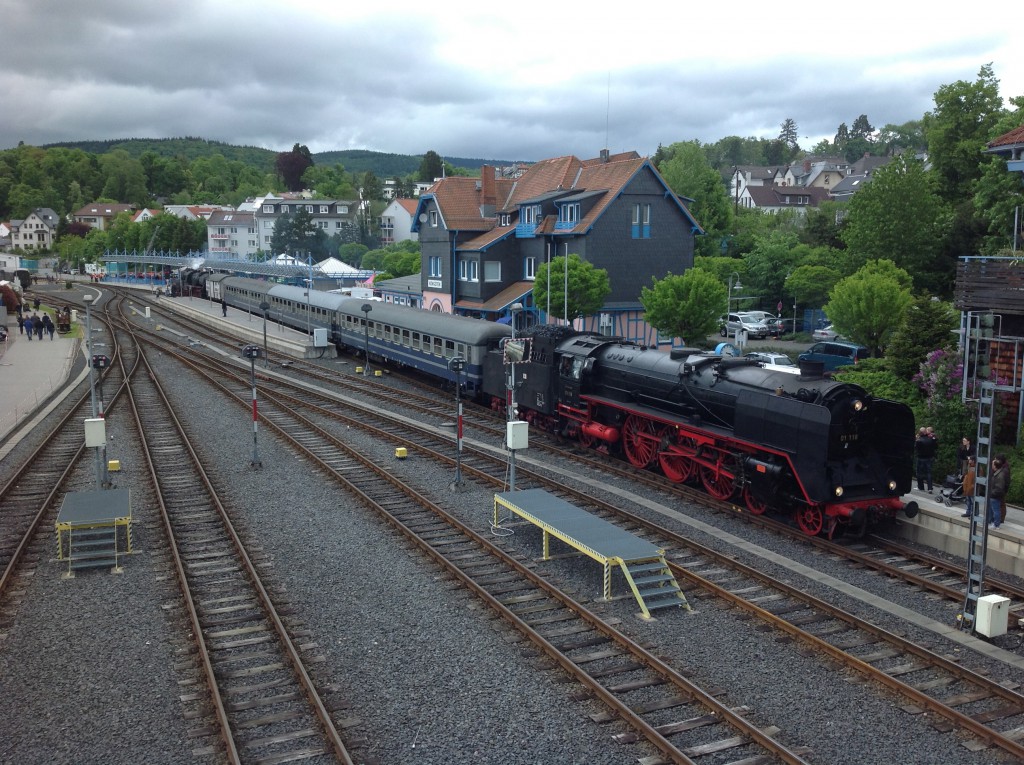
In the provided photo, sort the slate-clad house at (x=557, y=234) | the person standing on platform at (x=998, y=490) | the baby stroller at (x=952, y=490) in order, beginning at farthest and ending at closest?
the slate-clad house at (x=557, y=234)
the baby stroller at (x=952, y=490)
the person standing on platform at (x=998, y=490)

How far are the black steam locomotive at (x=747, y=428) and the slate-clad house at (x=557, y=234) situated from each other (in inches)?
712

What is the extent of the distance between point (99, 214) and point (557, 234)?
15065 cm

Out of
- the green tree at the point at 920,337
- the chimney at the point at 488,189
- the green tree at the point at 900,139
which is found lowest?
the green tree at the point at 920,337

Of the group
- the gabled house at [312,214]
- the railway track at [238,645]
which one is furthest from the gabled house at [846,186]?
the railway track at [238,645]

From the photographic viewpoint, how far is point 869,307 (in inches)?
1211

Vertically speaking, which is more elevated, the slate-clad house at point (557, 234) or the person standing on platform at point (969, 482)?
the slate-clad house at point (557, 234)

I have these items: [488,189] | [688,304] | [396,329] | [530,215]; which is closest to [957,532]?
[688,304]

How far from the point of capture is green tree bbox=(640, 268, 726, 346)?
35.4 m

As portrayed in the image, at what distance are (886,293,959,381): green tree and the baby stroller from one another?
4.95m

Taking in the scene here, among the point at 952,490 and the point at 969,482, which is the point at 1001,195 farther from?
the point at 969,482

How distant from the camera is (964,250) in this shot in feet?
146

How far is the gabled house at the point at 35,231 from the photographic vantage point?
6417 inches

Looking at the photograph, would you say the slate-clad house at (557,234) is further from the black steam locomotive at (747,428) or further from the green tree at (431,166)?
the green tree at (431,166)

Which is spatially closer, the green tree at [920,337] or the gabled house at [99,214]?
the green tree at [920,337]
